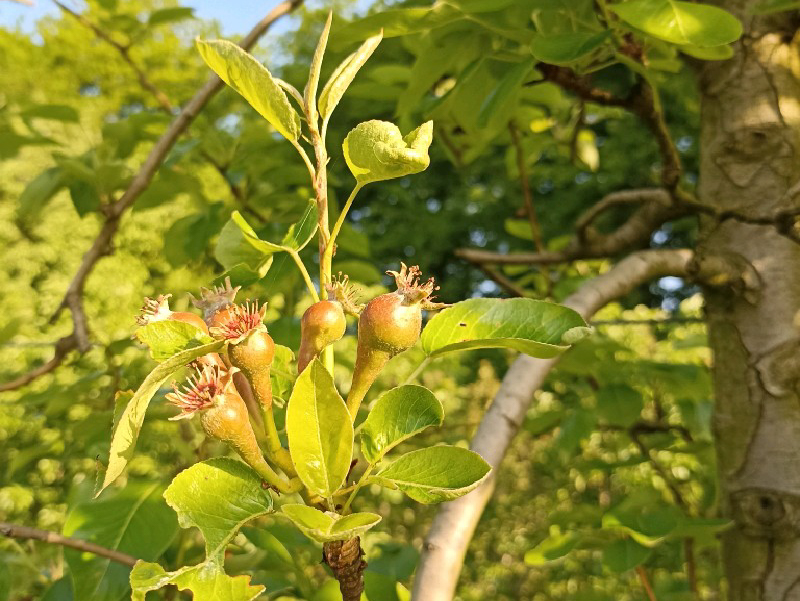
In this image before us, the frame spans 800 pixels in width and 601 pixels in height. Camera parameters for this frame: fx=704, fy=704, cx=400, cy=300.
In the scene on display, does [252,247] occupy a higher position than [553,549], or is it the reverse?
[252,247]

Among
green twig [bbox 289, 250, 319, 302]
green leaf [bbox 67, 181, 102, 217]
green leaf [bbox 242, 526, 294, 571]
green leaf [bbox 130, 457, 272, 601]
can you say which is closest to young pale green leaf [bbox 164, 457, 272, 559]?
green leaf [bbox 130, 457, 272, 601]

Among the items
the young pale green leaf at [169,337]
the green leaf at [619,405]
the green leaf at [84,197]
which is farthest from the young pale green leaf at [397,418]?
the green leaf at [84,197]

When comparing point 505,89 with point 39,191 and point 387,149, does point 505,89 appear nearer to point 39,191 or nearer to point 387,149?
point 387,149

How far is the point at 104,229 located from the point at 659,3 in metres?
0.86

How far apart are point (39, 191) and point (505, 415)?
948mm

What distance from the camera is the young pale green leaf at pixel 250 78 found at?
15.5 inches

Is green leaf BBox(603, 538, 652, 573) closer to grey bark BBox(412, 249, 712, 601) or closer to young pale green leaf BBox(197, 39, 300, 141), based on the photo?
grey bark BBox(412, 249, 712, 601)

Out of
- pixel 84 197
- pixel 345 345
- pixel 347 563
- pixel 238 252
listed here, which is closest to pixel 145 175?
pixel 84 197

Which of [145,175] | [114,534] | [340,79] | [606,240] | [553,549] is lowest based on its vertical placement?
[553,549]

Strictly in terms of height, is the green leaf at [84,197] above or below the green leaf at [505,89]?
below

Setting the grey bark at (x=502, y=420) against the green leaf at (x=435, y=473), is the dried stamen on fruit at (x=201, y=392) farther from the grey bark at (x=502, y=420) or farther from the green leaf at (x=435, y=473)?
the grey bark at (x=502, y=420)

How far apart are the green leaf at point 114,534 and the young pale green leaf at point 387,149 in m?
0.41

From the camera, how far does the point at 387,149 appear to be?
1.28 ft

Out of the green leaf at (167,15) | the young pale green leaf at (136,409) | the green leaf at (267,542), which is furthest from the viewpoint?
the green leaf at (167,15)
